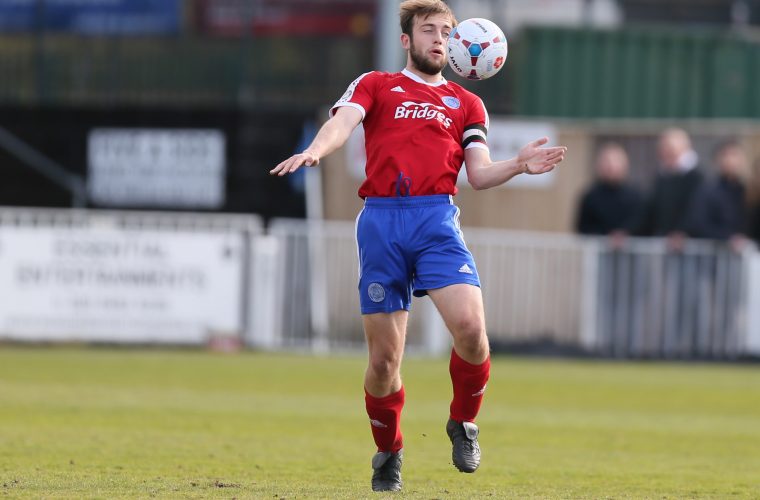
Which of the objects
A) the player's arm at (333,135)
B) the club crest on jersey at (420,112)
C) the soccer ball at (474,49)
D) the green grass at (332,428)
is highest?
the soccer ball at (474,49)

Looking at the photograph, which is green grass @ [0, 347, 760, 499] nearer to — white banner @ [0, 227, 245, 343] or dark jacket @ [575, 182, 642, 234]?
white banner @ [0, 227, 245, 343]

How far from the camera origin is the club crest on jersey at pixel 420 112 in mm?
7723

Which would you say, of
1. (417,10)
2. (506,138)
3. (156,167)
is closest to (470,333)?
(417,10)

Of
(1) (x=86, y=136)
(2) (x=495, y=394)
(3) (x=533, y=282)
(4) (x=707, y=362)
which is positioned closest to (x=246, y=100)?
(1) (x=86, y=136)

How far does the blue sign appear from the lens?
22.6 m

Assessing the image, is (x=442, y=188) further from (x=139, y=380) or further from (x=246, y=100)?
(x=246, y=100)

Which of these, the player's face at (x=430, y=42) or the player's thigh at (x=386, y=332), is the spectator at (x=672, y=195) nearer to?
the player's face at (x=430, y=42)

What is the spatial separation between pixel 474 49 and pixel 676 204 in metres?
10.9

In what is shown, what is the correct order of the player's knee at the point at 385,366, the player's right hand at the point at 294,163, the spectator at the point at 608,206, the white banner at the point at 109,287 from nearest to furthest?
the player's right hand at the point at 294,163, the player's knee at the point at 385,366, the white banner at the point at 109,287, the spectator at the point at 608,206

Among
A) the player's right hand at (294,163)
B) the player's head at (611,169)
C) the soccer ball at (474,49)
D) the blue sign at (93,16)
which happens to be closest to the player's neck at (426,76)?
the soccer ball at (474,49)

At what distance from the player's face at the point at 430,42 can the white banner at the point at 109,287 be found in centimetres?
1041

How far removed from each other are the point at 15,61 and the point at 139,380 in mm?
9922

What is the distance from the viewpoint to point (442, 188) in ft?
25.1

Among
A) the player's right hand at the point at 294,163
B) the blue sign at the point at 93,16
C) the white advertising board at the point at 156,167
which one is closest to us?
the player's right hand at the point at 294,163
